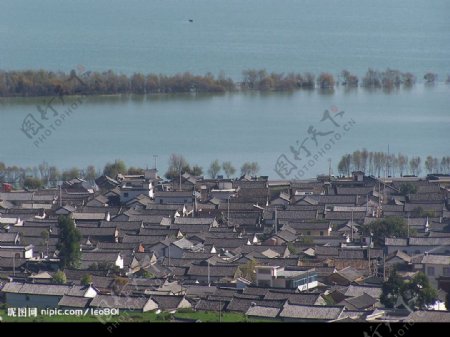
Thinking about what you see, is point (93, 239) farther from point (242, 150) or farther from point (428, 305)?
point (242, 150)

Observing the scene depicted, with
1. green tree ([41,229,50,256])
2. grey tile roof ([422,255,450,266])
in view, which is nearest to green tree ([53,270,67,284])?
green tree ([41,229,50,256])

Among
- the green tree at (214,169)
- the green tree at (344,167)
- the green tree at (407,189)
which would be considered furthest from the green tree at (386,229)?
the green tree at (214,169)

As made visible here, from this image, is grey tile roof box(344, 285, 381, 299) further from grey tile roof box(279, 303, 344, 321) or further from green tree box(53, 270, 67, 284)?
green tree box(53, 270, 67, 284)

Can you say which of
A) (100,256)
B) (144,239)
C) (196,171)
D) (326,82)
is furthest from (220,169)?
(326,82)

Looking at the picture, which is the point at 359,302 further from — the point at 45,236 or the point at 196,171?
the point at 196,171

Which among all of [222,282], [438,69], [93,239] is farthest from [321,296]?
[438,69]
